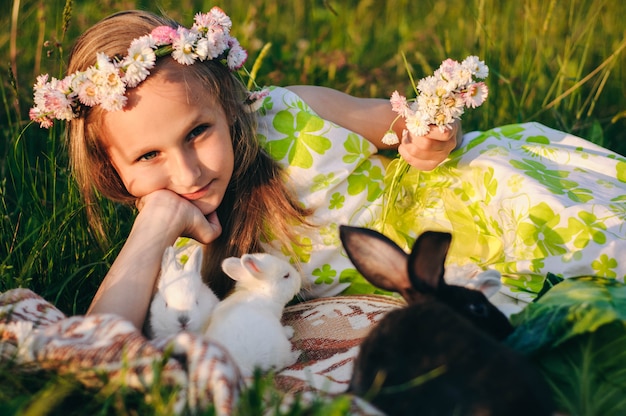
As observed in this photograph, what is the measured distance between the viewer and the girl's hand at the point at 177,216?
2529 mm

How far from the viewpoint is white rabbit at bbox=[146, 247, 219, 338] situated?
2213 mm

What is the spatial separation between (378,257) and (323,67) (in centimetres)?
238

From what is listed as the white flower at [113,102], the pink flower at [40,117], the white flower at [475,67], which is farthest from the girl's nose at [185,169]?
the white flower at [475,67]

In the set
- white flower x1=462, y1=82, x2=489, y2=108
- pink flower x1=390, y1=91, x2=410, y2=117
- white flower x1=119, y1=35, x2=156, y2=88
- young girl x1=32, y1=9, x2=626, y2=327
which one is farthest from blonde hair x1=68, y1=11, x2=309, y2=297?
white flower x1=462, y1=82, x2=489, y2=108

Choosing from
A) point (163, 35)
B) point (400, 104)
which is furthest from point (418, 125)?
point (163, 35)

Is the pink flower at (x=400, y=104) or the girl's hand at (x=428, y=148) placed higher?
the pink flower at (x=400, y=104)

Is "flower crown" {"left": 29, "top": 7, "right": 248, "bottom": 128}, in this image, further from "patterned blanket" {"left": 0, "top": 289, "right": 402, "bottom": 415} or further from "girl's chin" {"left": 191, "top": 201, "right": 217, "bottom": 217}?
"patterned blanket" {"left": 0, "top": 289, "right": 402, "bottom": 415}

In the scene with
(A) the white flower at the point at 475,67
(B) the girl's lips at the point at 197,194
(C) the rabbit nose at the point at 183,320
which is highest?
(A) the white flower at the point at 475,67

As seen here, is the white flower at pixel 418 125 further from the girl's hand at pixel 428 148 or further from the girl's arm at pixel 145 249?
the girl's arm at pixel 145 249

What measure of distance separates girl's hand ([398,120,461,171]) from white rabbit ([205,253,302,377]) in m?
0.63

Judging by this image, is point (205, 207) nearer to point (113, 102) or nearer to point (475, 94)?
point (113, 102)

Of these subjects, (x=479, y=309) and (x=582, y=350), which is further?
(x=479, y=309)

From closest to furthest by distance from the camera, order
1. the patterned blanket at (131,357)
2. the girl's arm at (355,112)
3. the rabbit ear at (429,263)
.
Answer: the patterned blanket at (131,357) → the rabbit ear at (429,263) → the girl's arm at (355,112)

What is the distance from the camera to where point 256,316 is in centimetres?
219
